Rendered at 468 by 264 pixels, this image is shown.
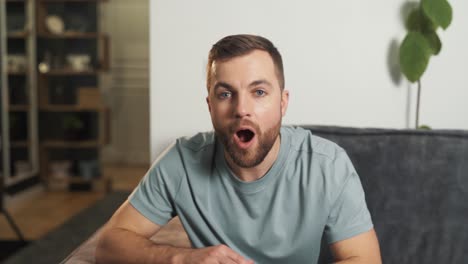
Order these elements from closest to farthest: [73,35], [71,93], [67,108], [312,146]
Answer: [312,146], [73,35], [67,108], [71,93]

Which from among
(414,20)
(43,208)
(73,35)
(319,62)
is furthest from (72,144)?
(414,20)

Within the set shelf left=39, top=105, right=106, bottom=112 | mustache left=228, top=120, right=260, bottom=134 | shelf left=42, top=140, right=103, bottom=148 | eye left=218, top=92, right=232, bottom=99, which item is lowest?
shelf left=42, top=140, right=103, bottom=148

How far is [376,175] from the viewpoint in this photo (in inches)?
62.6

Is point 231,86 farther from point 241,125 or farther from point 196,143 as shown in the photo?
point 196,143

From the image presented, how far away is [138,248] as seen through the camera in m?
1.26

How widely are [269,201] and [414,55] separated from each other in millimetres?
831

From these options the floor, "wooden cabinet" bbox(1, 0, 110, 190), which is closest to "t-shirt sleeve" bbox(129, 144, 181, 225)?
the floor

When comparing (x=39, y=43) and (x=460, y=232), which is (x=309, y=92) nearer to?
(x=460, y=232)

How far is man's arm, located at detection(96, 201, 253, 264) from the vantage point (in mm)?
1175

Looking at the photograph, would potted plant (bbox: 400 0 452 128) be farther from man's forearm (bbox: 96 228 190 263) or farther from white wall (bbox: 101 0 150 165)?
white wall (bbox: 101 0 150 165)

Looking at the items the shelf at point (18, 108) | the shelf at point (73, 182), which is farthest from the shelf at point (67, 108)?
the shelf at point (73, 182)

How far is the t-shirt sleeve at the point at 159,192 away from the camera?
1371 millimetres

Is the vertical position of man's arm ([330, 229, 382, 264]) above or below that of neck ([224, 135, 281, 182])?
below

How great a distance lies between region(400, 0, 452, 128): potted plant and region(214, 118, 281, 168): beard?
31.2 inches
